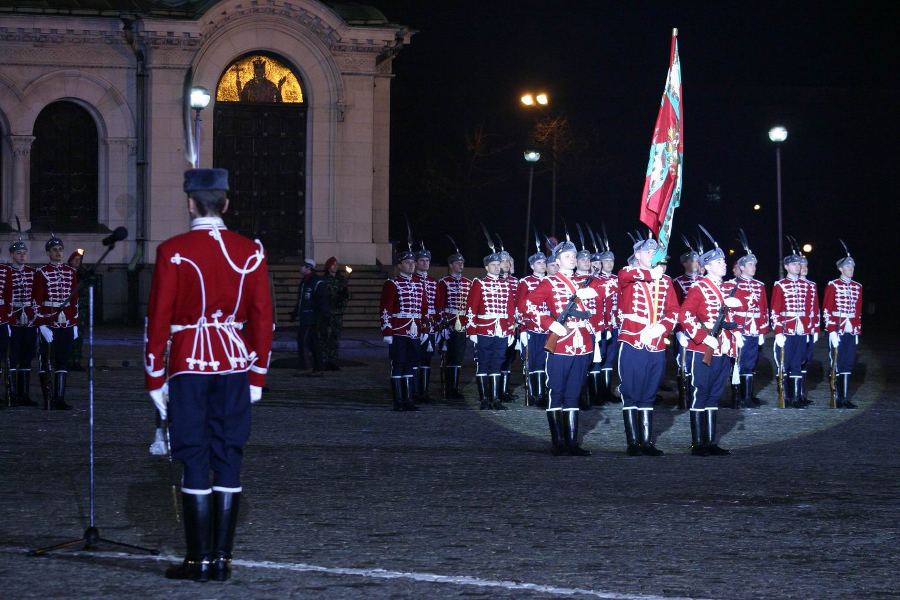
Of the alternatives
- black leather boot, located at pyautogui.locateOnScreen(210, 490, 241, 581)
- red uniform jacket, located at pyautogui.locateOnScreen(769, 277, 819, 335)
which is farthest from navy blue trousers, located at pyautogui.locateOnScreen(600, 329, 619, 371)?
black leather boot, located at pyautogui.locateOnScreen(210, 490, 241, 581)

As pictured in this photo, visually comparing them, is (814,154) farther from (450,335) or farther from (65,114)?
(450,335)

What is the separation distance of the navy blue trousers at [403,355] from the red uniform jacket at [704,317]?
519 centimetres

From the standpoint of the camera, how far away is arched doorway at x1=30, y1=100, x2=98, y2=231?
4088cm

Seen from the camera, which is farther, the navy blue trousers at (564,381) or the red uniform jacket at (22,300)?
the red uniform jacket at (22,300)

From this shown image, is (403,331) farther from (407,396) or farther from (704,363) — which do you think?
(704,363)

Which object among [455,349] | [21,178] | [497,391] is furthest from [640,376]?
[21,178]

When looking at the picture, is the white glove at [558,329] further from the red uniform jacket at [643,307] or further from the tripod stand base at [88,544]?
the tripod stand base at [88,544]

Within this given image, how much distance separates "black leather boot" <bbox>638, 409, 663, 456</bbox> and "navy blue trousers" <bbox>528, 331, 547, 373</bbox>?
4.79m

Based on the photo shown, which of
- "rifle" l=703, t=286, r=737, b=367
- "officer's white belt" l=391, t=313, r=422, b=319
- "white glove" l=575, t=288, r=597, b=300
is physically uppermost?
"white glove" l=575, t=288, r=597, b=300

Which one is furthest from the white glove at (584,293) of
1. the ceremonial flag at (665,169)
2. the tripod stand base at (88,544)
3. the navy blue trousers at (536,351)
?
the tripod stand base at (88,544)

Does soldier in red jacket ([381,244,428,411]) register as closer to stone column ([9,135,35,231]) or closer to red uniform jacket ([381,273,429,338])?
red uniform jacket ([381,273,429,338])

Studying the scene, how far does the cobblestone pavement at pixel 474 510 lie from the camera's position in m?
7.81

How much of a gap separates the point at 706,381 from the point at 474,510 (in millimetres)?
4359

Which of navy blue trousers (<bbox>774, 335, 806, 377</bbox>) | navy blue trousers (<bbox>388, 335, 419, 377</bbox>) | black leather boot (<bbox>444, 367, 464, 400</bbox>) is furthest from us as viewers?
black leather boot (<bbox>444, 367, 464, 400</bbox>)
